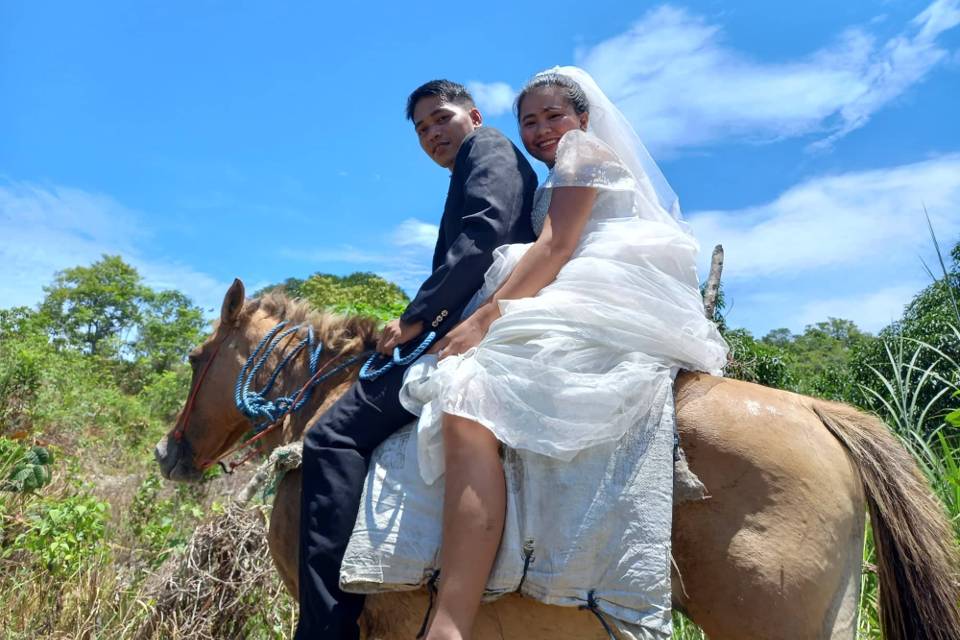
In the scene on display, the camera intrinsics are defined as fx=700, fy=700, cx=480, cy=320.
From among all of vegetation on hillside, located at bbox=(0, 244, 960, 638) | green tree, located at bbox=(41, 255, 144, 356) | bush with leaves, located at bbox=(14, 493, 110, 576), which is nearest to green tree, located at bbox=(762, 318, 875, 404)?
vegetation on hillside, located at bbox=(0, 244, 960, 638)

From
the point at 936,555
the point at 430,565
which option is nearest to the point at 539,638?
the point at 430,565

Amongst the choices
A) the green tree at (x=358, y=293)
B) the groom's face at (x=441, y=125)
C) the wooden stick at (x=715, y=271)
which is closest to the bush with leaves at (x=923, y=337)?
the wooden stick at (x=715, y=271)

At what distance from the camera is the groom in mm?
2670

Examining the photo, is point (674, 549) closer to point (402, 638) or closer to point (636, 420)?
point (636, 420)

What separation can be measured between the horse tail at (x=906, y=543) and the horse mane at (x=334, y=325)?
2133 millimetres

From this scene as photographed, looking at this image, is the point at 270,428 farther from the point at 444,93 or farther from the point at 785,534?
the point at 785,534

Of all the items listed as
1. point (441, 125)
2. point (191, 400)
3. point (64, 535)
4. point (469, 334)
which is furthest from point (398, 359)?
point (64, 535)

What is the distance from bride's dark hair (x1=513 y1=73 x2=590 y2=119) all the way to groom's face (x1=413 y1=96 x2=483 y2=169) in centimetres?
58

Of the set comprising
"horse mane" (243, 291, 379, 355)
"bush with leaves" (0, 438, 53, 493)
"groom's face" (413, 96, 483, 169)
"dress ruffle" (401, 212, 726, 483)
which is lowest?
"bush with leaves" (0, 438, 53, 493)

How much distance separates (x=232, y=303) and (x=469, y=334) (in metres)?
1.68

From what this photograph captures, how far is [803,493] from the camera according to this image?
2398 millimetres

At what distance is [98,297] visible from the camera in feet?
112

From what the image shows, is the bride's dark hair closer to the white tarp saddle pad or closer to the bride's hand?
the bride's hand

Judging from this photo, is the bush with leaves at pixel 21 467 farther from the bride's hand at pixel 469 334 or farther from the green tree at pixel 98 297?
the green tree at pixel 98 297
